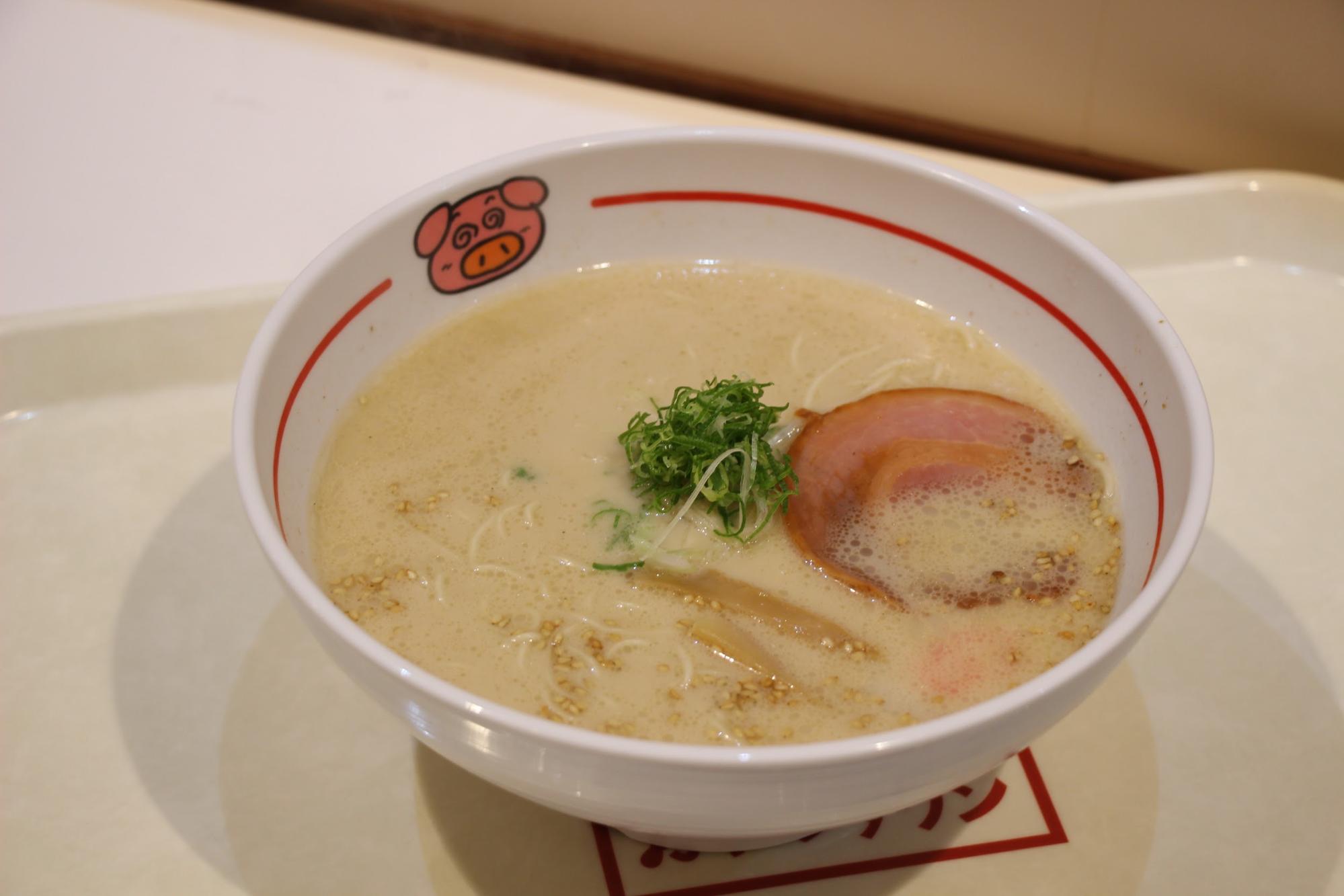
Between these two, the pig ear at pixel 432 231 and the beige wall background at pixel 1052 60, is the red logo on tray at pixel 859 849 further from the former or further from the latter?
the beige wall background at pixel 1052 60

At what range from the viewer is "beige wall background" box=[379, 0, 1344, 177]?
188cm

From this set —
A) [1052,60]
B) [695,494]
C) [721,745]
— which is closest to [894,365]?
[695,494]

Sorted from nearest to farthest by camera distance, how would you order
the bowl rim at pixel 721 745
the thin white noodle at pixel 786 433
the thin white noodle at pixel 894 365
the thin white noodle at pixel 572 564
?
the bowl rim at pixel 721 745 < the thin white noodle at pixel 572 564 < the thin white noodle at pixel 786 433 < the thin white noodle at pixel 894 365

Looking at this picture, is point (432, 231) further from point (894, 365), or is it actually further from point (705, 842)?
point (705, 842)

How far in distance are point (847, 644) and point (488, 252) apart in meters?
0.67

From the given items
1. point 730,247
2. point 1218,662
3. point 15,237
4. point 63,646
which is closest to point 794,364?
point 730,247

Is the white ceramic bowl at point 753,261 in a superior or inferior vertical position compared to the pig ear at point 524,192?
inferior

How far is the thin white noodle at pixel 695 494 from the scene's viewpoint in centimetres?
125

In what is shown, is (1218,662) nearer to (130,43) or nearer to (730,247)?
(730,247)

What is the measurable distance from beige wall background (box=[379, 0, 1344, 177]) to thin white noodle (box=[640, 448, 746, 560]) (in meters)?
1.13

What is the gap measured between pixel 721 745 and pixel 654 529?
273 mm

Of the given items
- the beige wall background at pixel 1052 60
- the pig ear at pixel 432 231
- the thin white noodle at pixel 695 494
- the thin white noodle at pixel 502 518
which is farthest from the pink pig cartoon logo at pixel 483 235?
the beige wall background at pixel 1052 60

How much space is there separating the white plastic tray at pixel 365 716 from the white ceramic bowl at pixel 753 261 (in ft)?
0.73

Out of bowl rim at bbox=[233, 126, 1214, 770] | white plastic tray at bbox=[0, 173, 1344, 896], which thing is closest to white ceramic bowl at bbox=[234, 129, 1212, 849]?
bowl rim at bbox=[233, 126, 1214, 770]
